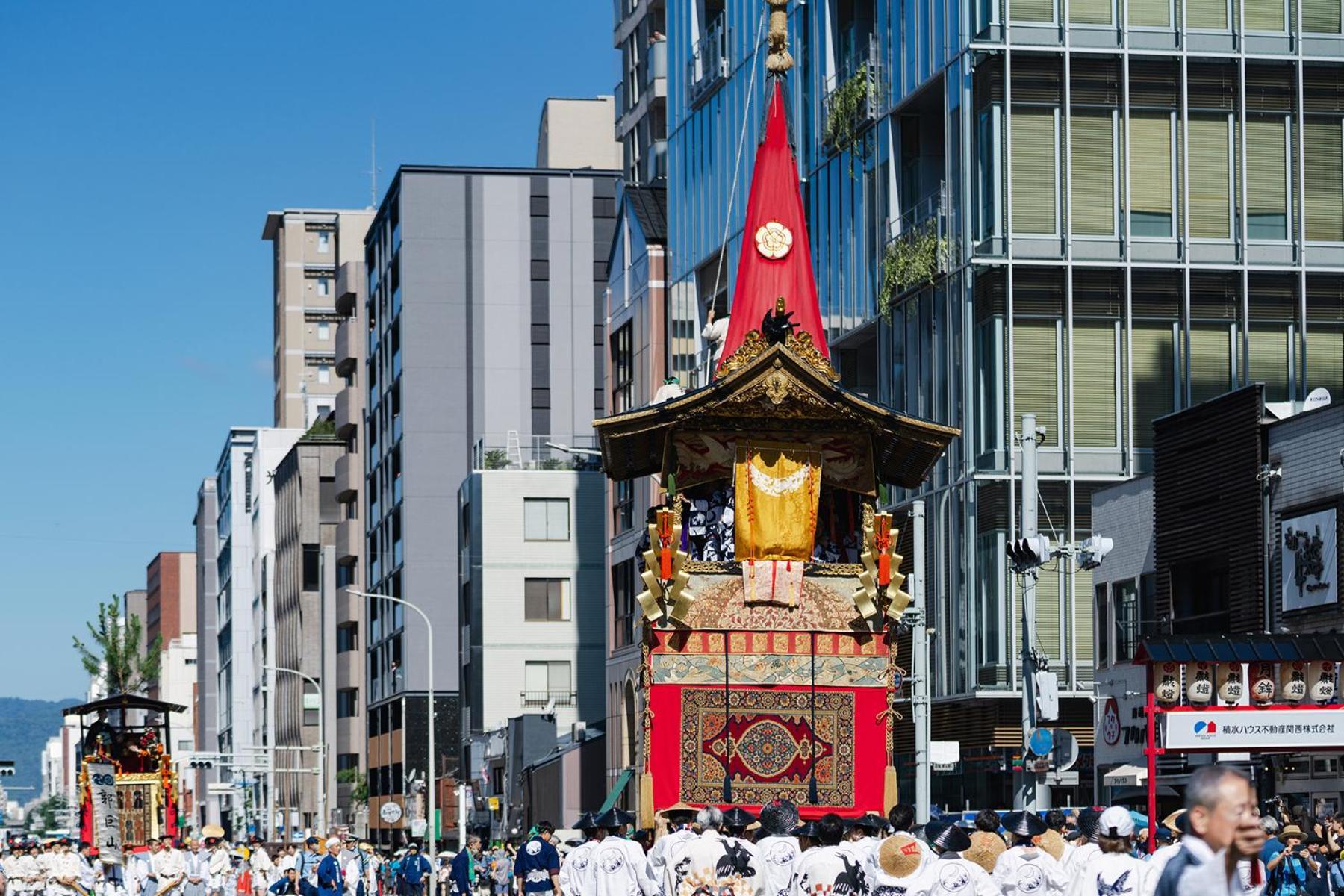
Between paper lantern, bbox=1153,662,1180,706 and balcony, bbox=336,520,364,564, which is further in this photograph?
balcony, bbox=336,520,364,564

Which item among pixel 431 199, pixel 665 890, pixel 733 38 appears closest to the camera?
pixel 665 890

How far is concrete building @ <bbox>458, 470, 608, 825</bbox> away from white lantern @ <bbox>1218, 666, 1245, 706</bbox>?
2019 inches

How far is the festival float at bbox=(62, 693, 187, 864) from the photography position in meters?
49.7

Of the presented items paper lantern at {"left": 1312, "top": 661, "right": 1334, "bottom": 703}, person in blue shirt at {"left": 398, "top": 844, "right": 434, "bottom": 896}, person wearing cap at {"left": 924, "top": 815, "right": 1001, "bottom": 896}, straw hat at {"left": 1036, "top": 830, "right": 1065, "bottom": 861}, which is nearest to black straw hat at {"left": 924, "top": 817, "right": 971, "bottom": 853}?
person wearing cap at {"left": 924, "top": 815, "right": 1001, "bottom": 896}

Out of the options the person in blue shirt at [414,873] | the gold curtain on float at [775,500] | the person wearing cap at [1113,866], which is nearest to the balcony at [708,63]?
the person in blue shirt at [414,873]

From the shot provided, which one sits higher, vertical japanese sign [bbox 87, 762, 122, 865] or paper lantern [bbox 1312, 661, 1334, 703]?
paper lantern [bbox 1312, 661, 1334, 703]

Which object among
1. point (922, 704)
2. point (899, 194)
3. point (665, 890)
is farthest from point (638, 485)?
point (665, 890)

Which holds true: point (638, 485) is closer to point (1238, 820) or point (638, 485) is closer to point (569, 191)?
point (569, 191)

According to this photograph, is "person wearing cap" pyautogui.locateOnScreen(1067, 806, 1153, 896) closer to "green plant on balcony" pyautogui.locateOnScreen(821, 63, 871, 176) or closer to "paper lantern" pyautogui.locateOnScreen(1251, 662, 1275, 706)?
"paper lantern" pyautogui.locateOnScreen(1251, 662, 1275, 706)

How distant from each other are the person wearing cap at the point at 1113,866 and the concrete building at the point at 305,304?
426 feet

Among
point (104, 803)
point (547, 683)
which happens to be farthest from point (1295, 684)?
point (547, 683)

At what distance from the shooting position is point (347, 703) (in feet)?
327

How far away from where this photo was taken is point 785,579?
27953 mm

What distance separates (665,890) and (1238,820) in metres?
11.3
